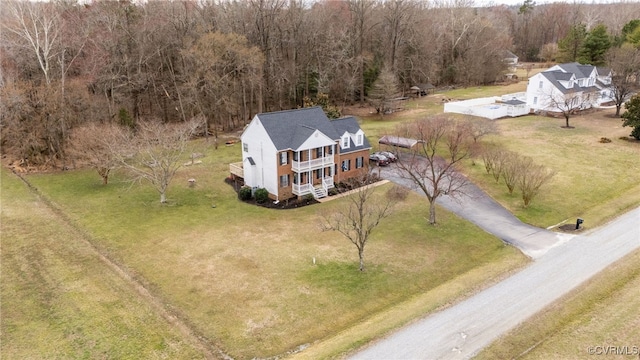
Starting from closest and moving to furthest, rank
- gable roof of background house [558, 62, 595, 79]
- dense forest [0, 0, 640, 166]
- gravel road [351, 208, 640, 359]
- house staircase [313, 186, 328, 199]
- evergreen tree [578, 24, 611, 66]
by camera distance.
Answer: gravel road [351, 208, 640, 359], house staircase [313, 186, 328, 199], dense forest [0, 0, 640, 166], gable roof of background house [558, 62, 595, 79], evergreen tree [578, 24, 611, 66]

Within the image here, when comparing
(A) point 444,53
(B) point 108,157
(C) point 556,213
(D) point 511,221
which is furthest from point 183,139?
(A) point 444,53

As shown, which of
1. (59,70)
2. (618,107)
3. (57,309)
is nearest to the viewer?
(57,309)

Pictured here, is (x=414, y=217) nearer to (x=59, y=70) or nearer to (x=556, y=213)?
(x=556, y=213)

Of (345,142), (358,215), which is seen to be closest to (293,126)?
(345,142)

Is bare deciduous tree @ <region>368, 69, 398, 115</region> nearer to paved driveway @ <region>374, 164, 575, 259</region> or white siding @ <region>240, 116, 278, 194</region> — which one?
paved driveway @ <region>374, 164, 575, 259</region>

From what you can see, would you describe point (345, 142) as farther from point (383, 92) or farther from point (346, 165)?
point (383, 92)

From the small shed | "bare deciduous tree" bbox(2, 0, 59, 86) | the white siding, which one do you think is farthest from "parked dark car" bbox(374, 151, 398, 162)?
the small shed

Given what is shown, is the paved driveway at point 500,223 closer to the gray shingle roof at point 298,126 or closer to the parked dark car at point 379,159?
the parked dark car at point 379,159
